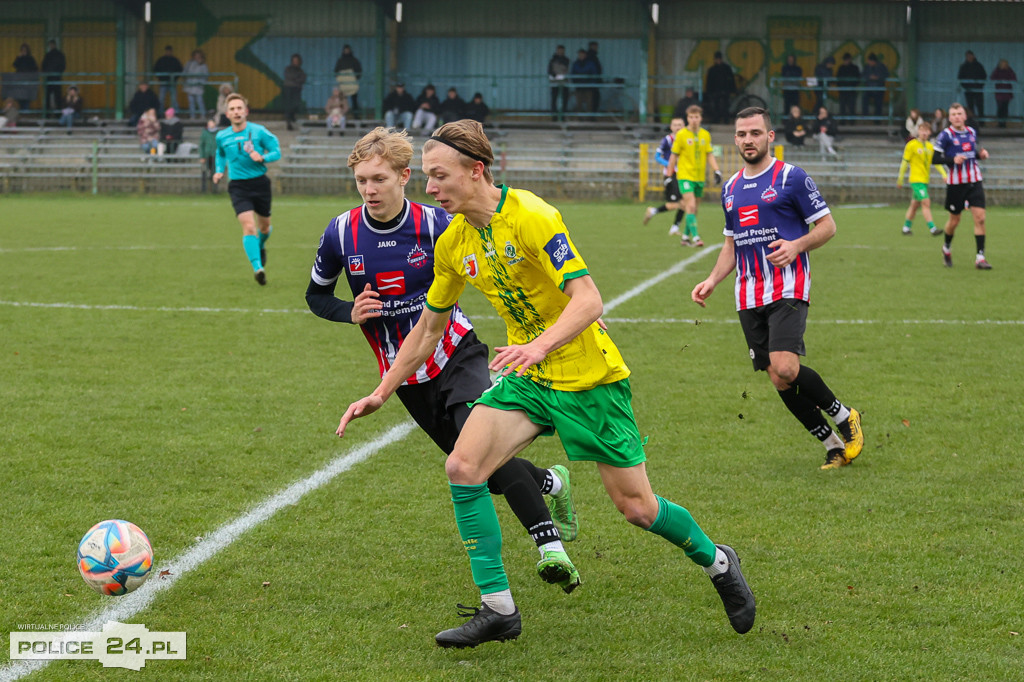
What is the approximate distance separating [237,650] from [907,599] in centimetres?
248

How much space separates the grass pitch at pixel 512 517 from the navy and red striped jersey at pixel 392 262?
0.94 metres

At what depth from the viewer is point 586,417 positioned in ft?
13.4

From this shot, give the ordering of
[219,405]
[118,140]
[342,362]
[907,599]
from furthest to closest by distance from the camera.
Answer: [118,140] < [342,362] < [219,405] < [907,599]

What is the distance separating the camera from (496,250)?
405 cm

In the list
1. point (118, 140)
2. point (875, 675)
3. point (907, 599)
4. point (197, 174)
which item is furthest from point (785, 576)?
point (118, 140)

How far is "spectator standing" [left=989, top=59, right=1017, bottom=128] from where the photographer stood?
33.8 meters

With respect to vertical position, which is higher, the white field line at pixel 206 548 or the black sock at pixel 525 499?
the black sock at pixel 525 499

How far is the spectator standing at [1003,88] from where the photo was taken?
33781 millimetres

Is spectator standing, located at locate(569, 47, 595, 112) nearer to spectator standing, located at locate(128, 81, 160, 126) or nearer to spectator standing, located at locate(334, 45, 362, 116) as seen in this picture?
spectator standing, located at locate(334, 45, 362, 116)

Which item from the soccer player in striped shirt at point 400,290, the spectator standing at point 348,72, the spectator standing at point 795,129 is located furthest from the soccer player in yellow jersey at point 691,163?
the spectator standing at point 348,72

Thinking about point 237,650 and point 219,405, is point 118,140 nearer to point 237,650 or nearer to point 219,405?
point 219,405

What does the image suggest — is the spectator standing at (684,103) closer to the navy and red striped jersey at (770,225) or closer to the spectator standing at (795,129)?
the spectator standing at (795,129)

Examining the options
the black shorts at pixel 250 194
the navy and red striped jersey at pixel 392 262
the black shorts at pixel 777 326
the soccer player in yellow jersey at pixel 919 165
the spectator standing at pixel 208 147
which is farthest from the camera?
the spectator standing at pixel 208 147

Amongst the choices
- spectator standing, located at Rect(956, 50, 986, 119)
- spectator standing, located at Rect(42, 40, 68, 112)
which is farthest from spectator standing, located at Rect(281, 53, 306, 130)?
spectator standing, located at Rect(956, 50, 986, 119)
